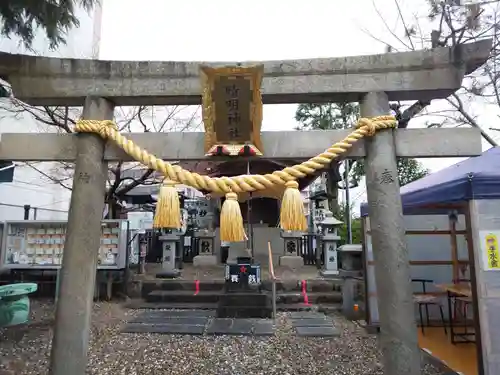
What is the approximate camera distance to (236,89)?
3.03 m

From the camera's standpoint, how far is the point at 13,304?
6.11m

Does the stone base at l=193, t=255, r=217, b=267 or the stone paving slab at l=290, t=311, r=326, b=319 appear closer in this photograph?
the stone paving slab at l=290, t=311, r=326, b=319

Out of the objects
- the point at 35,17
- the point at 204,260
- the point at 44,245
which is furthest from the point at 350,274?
the point at 44,245

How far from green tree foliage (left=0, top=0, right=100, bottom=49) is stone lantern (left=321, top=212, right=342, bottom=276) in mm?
8398

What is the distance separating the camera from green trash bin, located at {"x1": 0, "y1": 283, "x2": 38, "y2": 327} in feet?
19.5

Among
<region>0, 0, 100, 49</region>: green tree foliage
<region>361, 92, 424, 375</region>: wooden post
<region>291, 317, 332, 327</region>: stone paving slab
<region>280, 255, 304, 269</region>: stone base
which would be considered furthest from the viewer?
<region>280, 255, 304, 269</region>: stone base

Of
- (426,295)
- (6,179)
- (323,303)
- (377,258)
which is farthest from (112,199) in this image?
(377,258)

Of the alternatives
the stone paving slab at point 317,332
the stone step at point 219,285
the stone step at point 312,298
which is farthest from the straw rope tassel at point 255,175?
the stone step at point 219,285

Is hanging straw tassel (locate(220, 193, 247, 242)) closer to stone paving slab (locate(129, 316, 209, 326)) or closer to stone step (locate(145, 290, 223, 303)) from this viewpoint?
stone paving slab (locate(129, 316, 209, 326))

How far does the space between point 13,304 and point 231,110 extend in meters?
5.72

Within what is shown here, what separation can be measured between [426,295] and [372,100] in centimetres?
467

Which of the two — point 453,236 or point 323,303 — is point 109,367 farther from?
point 453,236

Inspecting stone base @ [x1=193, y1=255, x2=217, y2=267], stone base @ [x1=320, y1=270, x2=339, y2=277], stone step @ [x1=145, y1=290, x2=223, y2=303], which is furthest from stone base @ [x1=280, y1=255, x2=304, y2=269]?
stone step @ [x1=145, y1=290, x2=223, y2=303]

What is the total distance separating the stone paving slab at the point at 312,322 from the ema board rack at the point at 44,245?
4.34m
